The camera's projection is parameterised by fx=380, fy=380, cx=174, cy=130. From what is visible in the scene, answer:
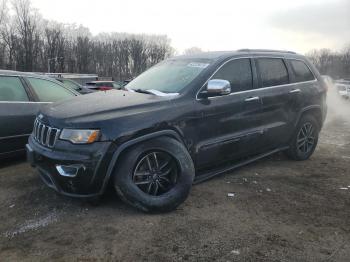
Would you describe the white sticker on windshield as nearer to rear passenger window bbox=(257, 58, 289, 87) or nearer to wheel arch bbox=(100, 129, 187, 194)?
rear passenger window bbox=(257, 58, 289, 87)

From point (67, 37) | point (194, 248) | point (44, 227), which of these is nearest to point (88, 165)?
point (44, 227)

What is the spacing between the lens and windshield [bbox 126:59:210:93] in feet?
15.7

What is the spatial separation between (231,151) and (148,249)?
2.01 meters

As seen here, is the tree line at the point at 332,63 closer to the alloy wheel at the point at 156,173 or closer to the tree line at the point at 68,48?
the tree line at the point at 68,48

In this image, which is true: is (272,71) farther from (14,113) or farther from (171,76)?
(14,113)

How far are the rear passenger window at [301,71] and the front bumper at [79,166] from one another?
3638 mm

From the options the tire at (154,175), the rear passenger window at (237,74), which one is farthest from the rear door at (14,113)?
the rear passenger window at (237,74)

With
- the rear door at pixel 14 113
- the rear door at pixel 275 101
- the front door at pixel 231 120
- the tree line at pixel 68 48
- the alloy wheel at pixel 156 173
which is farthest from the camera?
the tree line at pixel 68 48

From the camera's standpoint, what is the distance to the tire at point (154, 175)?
3.97 m

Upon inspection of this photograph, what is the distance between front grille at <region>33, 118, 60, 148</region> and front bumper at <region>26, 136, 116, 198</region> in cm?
9

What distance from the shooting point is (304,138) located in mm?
6328

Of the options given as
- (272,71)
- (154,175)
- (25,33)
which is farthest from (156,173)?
(25,33)

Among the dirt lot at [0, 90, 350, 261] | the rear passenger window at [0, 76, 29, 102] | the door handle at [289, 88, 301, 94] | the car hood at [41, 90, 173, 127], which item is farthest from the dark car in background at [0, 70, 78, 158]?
the door handle at [289, 88, 301, 94]

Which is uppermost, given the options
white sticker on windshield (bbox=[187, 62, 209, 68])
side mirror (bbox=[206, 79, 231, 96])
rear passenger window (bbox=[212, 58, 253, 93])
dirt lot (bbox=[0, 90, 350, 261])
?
white sticker on windshield (bbox=[187, 62, 209, 68])
